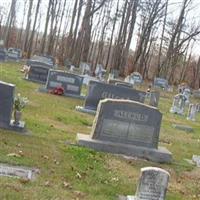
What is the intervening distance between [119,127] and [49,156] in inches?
97.2

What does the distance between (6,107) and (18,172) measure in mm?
2956

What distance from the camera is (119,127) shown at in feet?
36.7

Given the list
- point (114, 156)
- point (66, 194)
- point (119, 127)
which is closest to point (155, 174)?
point (66, 194)

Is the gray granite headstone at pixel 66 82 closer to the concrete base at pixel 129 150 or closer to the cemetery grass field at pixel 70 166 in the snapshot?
the cemetery grass field at pixel 70 166

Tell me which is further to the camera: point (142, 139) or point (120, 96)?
point (120, 96)

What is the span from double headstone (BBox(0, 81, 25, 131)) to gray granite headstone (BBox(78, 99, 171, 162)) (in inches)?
59.2

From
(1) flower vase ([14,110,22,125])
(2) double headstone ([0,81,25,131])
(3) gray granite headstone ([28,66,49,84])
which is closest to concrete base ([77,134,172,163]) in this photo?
(1) flower vase ([14,110,22,125])

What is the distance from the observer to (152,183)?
7.10 metres

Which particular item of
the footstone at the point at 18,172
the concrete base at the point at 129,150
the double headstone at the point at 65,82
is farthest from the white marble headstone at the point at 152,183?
the double headstone at the point at 65,82

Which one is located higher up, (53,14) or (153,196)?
(53,14)

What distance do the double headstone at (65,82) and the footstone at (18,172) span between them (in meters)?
11.5

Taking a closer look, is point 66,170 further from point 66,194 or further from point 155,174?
point 155,174

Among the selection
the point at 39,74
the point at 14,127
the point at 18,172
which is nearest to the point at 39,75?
the point at 39,74

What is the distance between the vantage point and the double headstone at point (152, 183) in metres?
7.07
